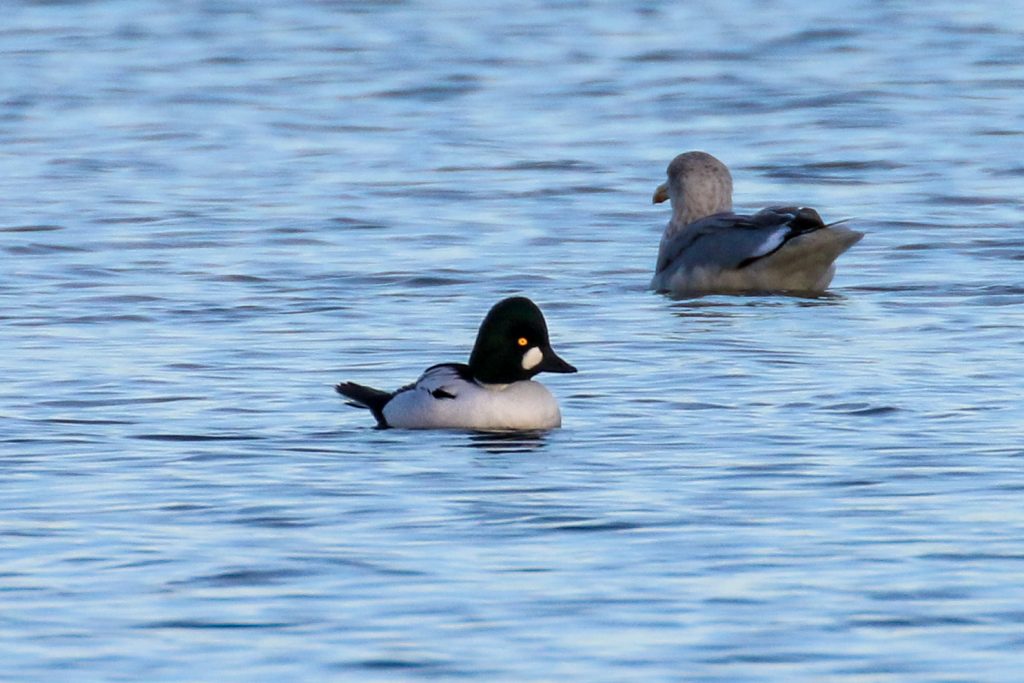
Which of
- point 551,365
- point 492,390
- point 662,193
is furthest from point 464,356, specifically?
point 662,193

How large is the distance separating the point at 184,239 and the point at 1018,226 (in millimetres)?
6183

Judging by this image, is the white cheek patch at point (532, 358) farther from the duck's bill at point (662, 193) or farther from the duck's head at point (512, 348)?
the duck's bill at point (662, 193)

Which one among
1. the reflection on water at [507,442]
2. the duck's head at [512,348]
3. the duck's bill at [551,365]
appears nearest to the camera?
the reflection on water at [507,442]

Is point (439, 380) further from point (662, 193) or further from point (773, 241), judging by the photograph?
point (662, 193)

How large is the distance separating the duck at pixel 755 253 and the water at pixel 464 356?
19 cm

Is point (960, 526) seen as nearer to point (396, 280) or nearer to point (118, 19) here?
point (396, 280)

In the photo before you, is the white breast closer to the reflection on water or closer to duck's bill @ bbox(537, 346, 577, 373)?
the reflection on water

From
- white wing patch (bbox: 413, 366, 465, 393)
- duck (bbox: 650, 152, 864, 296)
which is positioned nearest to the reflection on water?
white wing patch (bbox: 413, 366, 465, 393)

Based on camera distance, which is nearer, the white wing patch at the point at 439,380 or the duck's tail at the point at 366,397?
the white wing patch at the point at 439,380

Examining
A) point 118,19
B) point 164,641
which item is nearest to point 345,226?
point 164,641

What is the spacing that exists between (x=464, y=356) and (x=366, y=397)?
2.17m

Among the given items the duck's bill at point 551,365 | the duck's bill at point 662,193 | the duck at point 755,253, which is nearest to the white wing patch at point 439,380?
the duck's bill at point 551,365

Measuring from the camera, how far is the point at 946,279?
16.8m

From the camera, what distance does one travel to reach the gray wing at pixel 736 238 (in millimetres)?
16812
